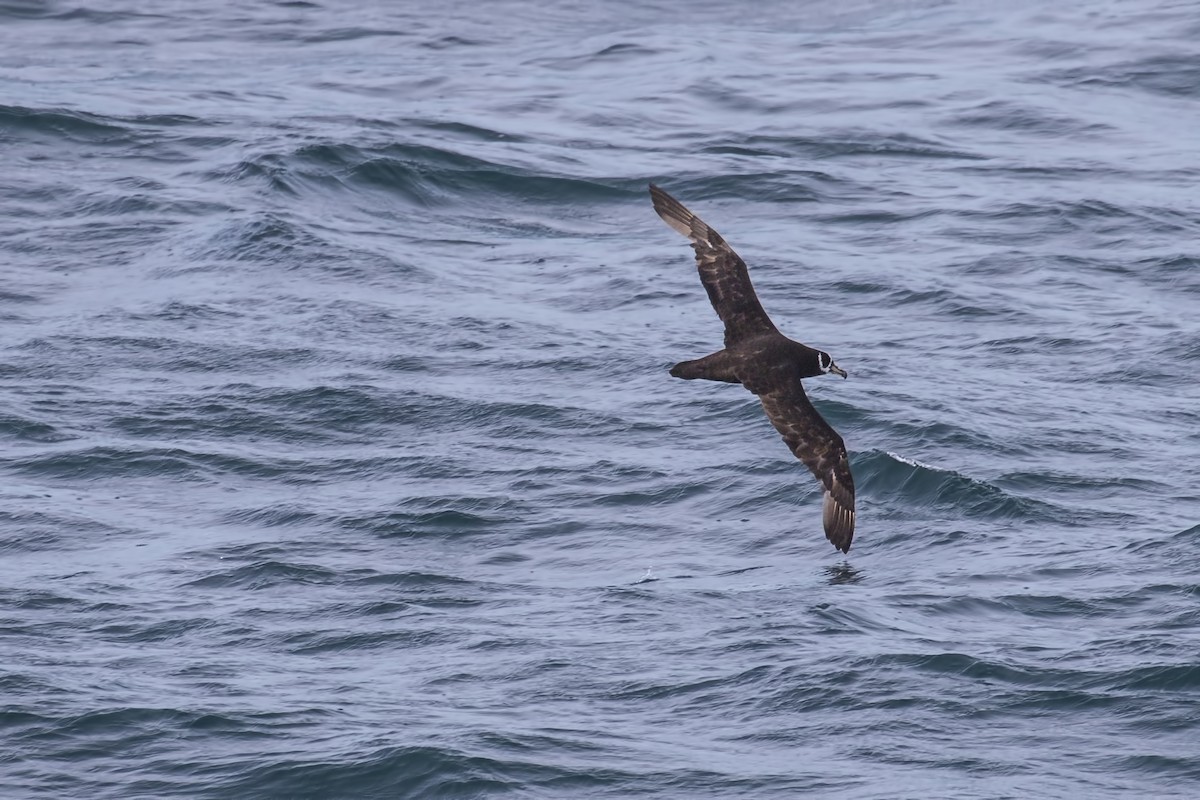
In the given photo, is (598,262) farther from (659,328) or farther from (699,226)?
(699,226)

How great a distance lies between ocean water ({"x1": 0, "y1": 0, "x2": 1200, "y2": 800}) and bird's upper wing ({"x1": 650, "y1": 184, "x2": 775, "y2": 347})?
88.1 inches

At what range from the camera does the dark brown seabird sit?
47.0 ft

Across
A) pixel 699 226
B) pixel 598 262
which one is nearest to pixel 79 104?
pixel 598 262

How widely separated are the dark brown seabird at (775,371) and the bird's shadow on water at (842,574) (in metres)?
1.23

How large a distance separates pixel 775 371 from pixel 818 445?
663 mm

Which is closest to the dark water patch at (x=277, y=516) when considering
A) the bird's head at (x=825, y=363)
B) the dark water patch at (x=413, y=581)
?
the dark water patch at (x=413, y=581)

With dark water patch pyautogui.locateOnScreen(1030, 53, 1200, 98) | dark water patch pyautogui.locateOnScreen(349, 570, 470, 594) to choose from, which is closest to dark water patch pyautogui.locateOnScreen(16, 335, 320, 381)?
dark water patch pyautogui.locateOnScreen(349, 570, 470, 594)

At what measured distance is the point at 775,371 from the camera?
14.4m

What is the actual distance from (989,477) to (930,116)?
39.0 feet

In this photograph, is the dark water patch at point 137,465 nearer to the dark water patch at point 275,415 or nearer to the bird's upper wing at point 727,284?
the dark water patch at point 275,415

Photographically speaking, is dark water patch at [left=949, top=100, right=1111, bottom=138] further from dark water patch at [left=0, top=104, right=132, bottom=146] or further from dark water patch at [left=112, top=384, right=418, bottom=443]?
dark water patch at [left=112, top=384, right=418, bottom=443]

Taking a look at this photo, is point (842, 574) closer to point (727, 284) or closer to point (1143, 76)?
point (727, 284)

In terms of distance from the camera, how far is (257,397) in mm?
19922

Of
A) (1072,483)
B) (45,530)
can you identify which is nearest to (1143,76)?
(1072,483)
